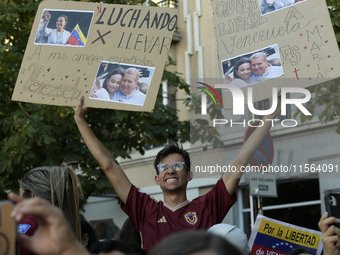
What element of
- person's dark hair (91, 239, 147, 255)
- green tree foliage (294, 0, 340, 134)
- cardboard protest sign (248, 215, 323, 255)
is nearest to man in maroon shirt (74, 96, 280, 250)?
cardboard protest sign (248, 215, 323, 255)

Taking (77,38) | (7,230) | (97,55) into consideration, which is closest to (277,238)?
(97,55)

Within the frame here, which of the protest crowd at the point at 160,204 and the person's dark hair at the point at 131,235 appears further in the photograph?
the person's dark hair at the point at 131,235

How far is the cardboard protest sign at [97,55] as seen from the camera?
360 centimetres

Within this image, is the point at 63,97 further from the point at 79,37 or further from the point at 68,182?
the point at 68,182

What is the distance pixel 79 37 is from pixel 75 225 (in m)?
1.68

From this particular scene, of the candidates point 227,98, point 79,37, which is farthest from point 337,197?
point 79,37

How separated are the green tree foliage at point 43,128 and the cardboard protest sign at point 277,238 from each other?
3.75 metres

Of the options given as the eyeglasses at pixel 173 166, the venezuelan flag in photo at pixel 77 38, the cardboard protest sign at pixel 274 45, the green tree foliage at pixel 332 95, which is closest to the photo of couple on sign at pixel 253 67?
the cardboard protest sign at pixel 274 45

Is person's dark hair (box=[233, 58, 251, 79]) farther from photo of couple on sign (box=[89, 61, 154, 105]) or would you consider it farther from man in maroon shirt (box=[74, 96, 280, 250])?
photo of couple on sign (box=[89, 61, 154, 105])

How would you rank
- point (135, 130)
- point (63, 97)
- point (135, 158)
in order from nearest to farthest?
point (63, 97), point (135, 130), point (135, 158)

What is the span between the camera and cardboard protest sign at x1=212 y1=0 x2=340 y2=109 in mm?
3348

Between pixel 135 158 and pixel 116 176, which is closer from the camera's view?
pixel 116 176

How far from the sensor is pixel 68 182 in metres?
2.77

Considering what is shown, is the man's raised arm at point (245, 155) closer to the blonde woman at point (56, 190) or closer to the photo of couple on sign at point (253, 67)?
the photo of couple on sign at point (253, 67)
